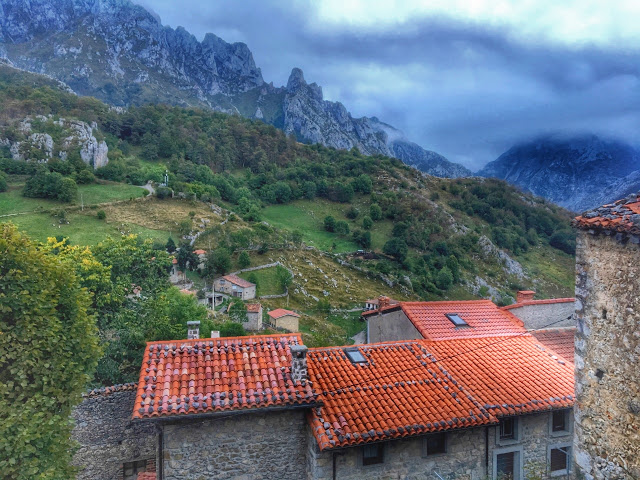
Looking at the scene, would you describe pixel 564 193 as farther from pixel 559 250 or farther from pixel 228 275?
pixel 559 250

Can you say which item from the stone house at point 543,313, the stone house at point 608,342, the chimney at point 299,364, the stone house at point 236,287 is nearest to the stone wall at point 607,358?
the stone house at point 608,342

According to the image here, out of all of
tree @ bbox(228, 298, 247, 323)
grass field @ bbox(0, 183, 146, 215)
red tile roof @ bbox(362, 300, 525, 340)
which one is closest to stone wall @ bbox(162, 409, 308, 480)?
red tile roof @ bbox(362, 300, 525, 340)

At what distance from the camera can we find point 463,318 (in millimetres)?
16312

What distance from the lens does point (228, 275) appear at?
44.6m

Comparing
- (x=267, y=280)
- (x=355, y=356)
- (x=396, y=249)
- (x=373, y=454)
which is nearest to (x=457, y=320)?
(x=355, y=356)

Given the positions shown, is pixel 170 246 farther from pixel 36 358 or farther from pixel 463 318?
pixel 36 358

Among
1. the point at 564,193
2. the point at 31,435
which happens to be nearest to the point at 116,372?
the point at 31,435

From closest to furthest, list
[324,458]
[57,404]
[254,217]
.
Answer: [324,458] < [57,404] < [254,217]

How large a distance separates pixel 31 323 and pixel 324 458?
667cm

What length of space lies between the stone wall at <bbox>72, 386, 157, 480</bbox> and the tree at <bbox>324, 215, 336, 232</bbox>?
5875cm

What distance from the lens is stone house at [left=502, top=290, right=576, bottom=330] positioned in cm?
1733

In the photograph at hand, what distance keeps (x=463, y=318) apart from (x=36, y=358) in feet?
44.4

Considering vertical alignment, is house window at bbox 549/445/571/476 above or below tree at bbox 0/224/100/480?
below

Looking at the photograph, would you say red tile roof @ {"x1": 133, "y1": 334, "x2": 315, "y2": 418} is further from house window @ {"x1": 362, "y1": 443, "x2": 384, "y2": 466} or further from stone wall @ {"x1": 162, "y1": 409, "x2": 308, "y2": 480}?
house window @ {"x1": 362, "y1": 443, "x2": 384, "y2": 466}
